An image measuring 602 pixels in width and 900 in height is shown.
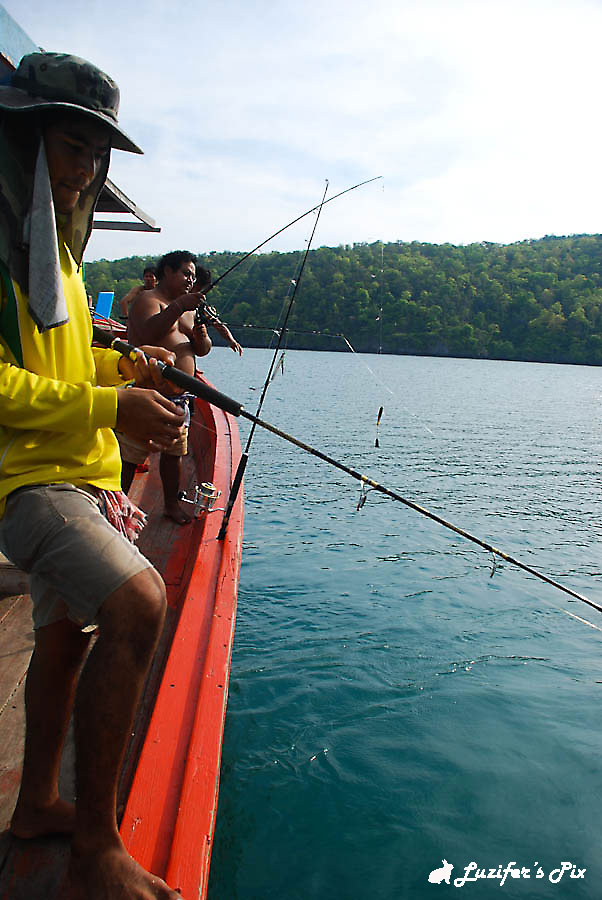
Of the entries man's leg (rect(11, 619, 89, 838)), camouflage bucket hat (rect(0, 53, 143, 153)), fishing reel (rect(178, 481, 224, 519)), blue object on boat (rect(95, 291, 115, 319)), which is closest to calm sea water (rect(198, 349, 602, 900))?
fishing reel (rect(178, 481, 224, 519))

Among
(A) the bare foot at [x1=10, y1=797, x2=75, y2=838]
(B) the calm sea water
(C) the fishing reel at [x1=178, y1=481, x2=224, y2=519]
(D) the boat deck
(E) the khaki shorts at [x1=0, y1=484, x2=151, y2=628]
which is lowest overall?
(B) the calm sea water

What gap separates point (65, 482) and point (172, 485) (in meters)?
3.15

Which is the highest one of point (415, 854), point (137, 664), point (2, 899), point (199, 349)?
point (199, 349)

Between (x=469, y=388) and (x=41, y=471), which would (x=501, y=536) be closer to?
(x=41, y=471)

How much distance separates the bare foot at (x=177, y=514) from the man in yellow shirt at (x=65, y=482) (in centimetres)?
304

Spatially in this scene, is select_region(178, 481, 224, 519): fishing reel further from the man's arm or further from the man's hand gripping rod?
the man's hand gripping rod

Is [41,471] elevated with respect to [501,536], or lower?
elevated

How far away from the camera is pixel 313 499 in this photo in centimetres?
1073

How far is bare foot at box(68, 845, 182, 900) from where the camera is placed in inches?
57.9

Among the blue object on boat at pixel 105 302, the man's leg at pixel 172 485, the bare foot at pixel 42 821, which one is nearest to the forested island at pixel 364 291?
the blue object on boat at pixel 105 302

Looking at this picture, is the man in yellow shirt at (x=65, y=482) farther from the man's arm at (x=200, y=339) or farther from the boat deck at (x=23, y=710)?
the man's arm at (x=200, y=339)

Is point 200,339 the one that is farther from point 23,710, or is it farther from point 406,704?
point 406,704

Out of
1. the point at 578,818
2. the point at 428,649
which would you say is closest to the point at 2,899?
the point at 578,818

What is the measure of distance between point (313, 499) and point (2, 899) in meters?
9.14
